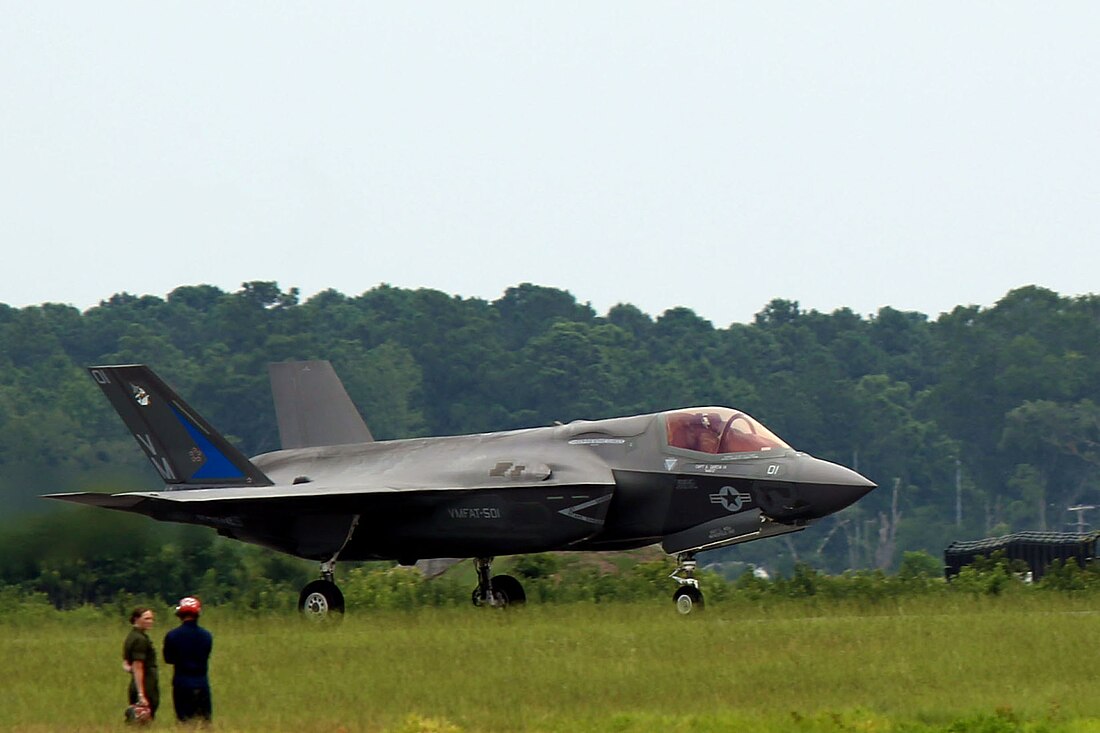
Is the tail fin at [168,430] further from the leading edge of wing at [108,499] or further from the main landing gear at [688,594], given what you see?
the main landing gear at [688,594]

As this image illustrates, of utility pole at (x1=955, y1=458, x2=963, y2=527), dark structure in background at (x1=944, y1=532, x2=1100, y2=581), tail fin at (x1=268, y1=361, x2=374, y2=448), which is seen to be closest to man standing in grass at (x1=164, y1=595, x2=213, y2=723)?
tail fin at (x1=268, y1=361, x2=374, y2=448)

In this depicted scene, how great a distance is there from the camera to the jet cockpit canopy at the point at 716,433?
23.4 metres

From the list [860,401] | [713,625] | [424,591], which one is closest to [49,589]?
[424,591]

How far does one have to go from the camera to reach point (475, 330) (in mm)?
101625

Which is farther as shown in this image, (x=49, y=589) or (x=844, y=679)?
(x=49, y=589)

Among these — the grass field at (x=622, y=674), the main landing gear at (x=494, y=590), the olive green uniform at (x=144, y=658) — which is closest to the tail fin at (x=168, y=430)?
the main landing gear at (x=494, y=590)

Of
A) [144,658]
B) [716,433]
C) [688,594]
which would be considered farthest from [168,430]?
[144,658]

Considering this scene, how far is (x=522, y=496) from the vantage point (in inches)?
935

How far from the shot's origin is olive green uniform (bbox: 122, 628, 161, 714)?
48.5 ft

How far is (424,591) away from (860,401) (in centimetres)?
6896

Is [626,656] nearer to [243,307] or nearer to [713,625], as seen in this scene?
[713,625]

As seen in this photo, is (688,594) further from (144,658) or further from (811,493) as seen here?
(144,658)

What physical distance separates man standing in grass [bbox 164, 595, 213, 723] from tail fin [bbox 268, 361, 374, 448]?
43.4ft

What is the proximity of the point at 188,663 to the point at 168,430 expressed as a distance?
11.6 metres
